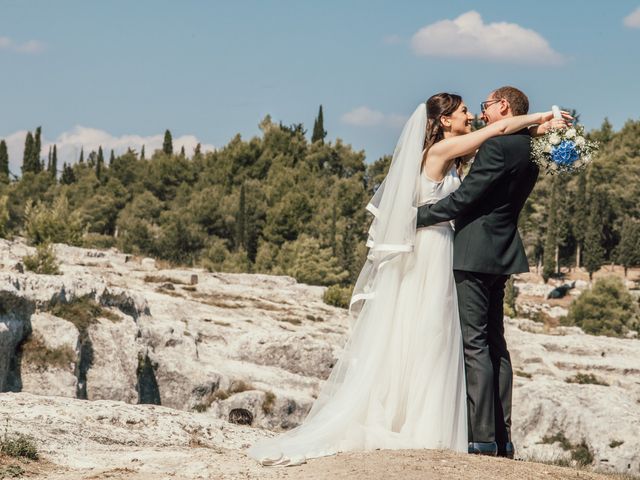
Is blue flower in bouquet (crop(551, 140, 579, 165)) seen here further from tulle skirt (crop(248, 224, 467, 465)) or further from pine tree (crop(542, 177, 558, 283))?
pine tree (crop(542, 177, 558, 283))

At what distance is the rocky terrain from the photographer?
7.48m

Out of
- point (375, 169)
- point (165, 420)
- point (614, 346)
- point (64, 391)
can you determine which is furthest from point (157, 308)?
point (375, 169)

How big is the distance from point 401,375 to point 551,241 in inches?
2983

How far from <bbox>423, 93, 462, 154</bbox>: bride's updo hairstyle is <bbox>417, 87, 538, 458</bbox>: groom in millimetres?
258

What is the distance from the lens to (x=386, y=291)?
6.91 meters

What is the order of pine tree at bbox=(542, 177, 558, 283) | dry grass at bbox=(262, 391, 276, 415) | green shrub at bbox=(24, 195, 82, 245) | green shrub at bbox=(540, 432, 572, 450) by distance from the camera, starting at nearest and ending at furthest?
dry grass at bbox=(262, 391, 276, 415) < green shrub at bbox=(540, 432, 572, 450) < green shrub at bbox=(24, 195, 82, 245) < pine tree at bbox=(542, 177, 558, 283)

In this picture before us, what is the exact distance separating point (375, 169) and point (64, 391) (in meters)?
86.7

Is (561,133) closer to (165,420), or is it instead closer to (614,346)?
(165,420)

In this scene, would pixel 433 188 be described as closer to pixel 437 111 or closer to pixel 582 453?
pixel 437 111

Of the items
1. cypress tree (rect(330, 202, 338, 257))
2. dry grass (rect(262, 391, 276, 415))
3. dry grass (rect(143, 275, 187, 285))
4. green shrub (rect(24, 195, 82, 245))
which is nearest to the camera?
dry grass (rect(262, 391, 276, 415))

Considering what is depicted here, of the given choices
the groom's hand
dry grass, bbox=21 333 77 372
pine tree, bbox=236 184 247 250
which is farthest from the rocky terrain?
pine tree, bbox=236 184 247 250

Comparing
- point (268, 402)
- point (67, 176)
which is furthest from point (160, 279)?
point (67, 176)

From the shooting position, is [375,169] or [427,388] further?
[375,169]

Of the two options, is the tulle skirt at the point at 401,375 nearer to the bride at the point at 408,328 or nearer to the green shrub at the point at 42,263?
the bride at the point at 408,328
